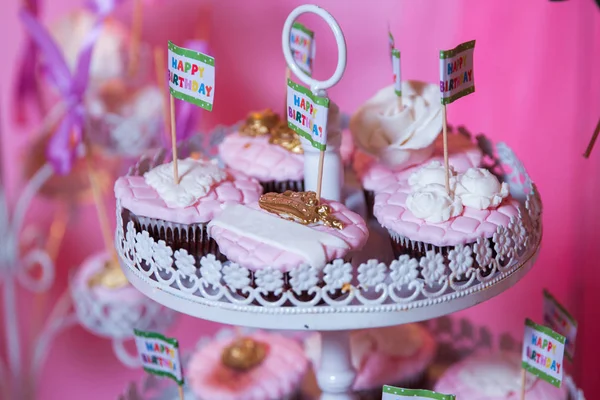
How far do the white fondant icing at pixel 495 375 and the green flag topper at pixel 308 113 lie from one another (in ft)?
2.02

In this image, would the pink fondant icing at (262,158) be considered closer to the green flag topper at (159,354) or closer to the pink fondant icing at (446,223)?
the pink fondant icing at (446,223)

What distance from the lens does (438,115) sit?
1.52 m

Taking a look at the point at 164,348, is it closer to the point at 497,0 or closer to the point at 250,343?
the point at 250,343

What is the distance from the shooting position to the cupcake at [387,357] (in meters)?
1.71

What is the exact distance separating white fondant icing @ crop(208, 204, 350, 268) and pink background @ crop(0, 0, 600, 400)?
46.1 inches

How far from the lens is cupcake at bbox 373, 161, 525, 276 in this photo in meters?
1.24

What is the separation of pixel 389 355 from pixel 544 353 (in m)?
0.38

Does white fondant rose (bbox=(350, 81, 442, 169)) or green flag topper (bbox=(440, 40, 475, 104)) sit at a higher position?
green flag topper (bbox=(440, 40, 475, 104))

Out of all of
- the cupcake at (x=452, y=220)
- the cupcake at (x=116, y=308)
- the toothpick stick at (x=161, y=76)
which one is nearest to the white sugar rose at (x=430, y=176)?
the cupcake at (x=452, y=220)

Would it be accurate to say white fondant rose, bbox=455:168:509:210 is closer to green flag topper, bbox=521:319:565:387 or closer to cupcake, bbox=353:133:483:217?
cupcake, bbox=353:133:483:217

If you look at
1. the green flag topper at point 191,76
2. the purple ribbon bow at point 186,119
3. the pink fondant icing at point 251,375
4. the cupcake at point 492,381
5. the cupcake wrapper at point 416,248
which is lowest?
the pink fondant icing at point 251,375

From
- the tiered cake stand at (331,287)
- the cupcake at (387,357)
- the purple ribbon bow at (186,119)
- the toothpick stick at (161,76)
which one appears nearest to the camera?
the tiered cake stand at (331,287)

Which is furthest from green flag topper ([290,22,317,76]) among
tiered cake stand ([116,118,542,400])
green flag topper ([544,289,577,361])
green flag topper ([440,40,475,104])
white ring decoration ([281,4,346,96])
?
green flag topper ([544,289,577,361])

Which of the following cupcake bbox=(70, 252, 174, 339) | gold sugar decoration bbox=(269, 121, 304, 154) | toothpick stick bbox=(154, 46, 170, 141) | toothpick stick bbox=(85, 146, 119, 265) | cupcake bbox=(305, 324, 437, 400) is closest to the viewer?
gold sugar decoration bbox=(269, 121, 304, 154)
